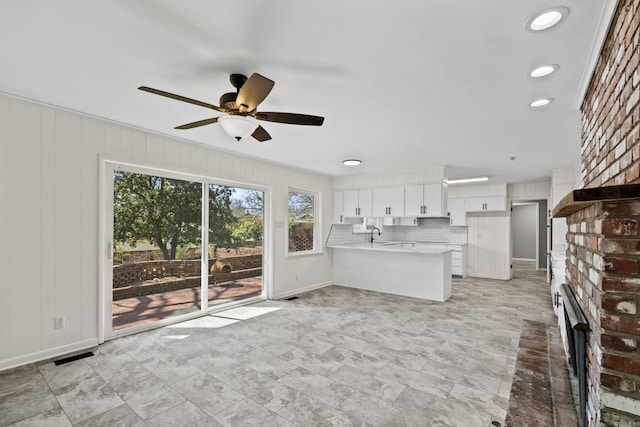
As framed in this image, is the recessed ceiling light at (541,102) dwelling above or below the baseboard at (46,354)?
above

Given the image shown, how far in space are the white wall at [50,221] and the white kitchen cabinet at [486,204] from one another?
6988 millimetres

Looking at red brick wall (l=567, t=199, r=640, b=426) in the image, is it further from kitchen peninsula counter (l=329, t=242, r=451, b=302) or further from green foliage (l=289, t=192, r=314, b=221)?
green foliage (l=289, t=192, r=314, b=221)

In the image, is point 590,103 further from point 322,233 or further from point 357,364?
point 322,233

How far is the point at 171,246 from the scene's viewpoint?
3.97 meters

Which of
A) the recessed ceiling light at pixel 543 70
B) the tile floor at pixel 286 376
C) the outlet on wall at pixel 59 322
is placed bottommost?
the tile floor at pixel 286 376

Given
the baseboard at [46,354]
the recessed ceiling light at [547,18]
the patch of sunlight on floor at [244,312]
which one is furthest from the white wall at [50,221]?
the recessed ceiling light at [547,18]

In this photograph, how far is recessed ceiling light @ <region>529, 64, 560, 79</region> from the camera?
2.05 metres

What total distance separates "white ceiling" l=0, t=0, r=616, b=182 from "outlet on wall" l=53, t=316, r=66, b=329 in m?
2.06

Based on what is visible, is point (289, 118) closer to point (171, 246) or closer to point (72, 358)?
point (171, 246)

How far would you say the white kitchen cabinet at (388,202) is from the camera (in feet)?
→ 19.1

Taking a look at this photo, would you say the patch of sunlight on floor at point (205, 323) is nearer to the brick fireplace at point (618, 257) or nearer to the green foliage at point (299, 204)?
the green foliage at point (299, 204)

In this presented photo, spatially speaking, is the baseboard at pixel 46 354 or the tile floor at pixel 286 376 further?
the baseboard at pixel 46 354

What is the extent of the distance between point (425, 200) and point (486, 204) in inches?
110

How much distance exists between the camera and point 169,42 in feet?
6.10
